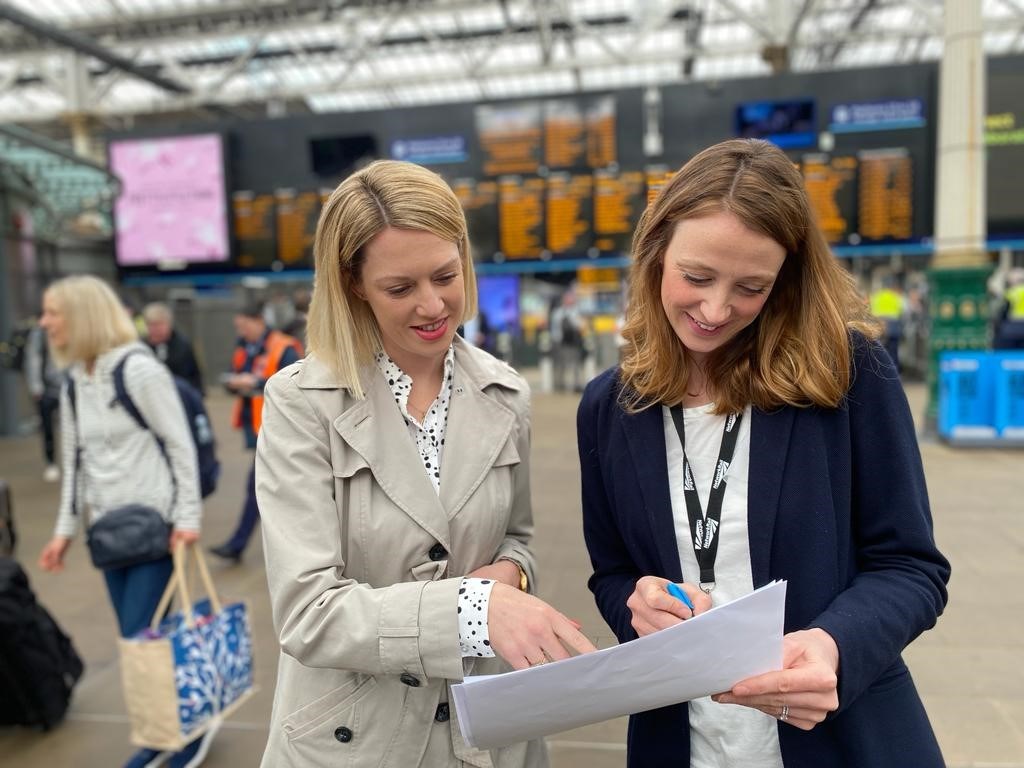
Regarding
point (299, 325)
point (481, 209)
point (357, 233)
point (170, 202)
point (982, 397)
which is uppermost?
point (170, 202)

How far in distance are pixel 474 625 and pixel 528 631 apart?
0.09 m

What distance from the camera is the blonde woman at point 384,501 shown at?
3.84 ft

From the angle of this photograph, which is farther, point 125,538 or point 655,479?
point 125,538

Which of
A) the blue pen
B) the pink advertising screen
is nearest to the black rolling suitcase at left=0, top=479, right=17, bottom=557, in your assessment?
the blue pen

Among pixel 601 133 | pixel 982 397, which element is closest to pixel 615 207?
pixel 601 133

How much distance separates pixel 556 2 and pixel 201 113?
1518cm

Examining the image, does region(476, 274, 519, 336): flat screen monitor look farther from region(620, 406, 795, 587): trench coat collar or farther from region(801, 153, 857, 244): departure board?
region(620, 406, 795, 587): trench coat collar

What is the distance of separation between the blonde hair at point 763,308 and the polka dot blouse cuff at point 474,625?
16.0 inches

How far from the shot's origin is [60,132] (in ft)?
88.2

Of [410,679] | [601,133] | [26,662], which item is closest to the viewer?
[410,679]

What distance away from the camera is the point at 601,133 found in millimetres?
A: 10602

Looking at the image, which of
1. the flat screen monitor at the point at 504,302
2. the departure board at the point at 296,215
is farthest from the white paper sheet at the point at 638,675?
the flat screen monitor at the point at 504,302

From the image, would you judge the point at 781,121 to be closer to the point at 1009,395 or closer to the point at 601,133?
the point at 601,133

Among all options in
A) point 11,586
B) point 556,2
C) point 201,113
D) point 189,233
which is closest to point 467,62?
point 556,2
